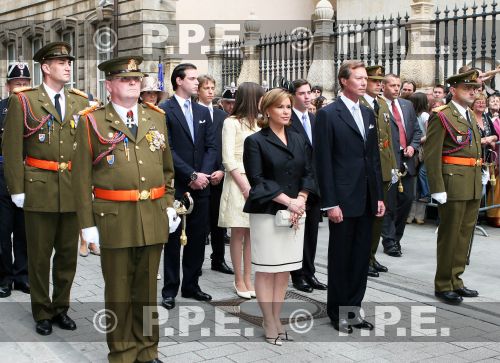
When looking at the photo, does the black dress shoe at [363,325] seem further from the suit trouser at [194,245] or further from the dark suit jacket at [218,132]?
the dark suit jacket at [218,132]

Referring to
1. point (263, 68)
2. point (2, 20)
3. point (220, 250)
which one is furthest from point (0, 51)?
point (220, 250)

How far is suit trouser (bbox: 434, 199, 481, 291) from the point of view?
656cm

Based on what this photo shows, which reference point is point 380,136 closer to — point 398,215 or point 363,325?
point 398,215

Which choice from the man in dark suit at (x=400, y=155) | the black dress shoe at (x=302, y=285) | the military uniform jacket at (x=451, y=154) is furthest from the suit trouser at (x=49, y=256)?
the man in dark suit at (x=400, y=155)

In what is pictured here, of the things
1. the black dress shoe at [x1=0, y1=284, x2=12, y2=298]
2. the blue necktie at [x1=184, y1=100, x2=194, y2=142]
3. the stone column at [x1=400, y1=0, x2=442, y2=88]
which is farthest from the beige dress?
the stone column at [x1=400, y1=0, x2=442, y2=88]

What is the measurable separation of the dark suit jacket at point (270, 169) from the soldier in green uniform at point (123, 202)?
0.71m

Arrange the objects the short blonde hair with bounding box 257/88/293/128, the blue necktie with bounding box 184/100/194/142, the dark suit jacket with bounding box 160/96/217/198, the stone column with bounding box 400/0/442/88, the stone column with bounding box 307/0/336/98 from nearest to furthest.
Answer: the short blonde hair with bounding box 257/88/293/128, the dark suit jacket with bounding box 160/96/217/198, the blue necktie with bounding box 184/100/194/142, the stone column with bounding box 400/0/442/88, the stone column with bounding box 307/0/336/98

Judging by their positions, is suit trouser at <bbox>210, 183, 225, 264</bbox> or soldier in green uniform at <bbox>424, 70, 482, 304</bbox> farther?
suit trouser at <bbox>210, 183, 225, 264</bbox>

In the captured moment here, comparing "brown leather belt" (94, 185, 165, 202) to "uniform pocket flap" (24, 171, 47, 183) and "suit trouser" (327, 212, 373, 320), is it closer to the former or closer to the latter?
"uniform pocket flap" (24, 171, 47, 183)

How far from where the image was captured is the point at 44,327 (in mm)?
5645

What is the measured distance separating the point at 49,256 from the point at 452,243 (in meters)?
3.42

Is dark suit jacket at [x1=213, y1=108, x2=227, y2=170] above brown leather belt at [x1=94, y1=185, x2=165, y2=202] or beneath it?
above

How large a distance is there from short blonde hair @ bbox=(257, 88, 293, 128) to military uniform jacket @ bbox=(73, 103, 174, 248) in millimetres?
999

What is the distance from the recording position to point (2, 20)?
93.2 ft
